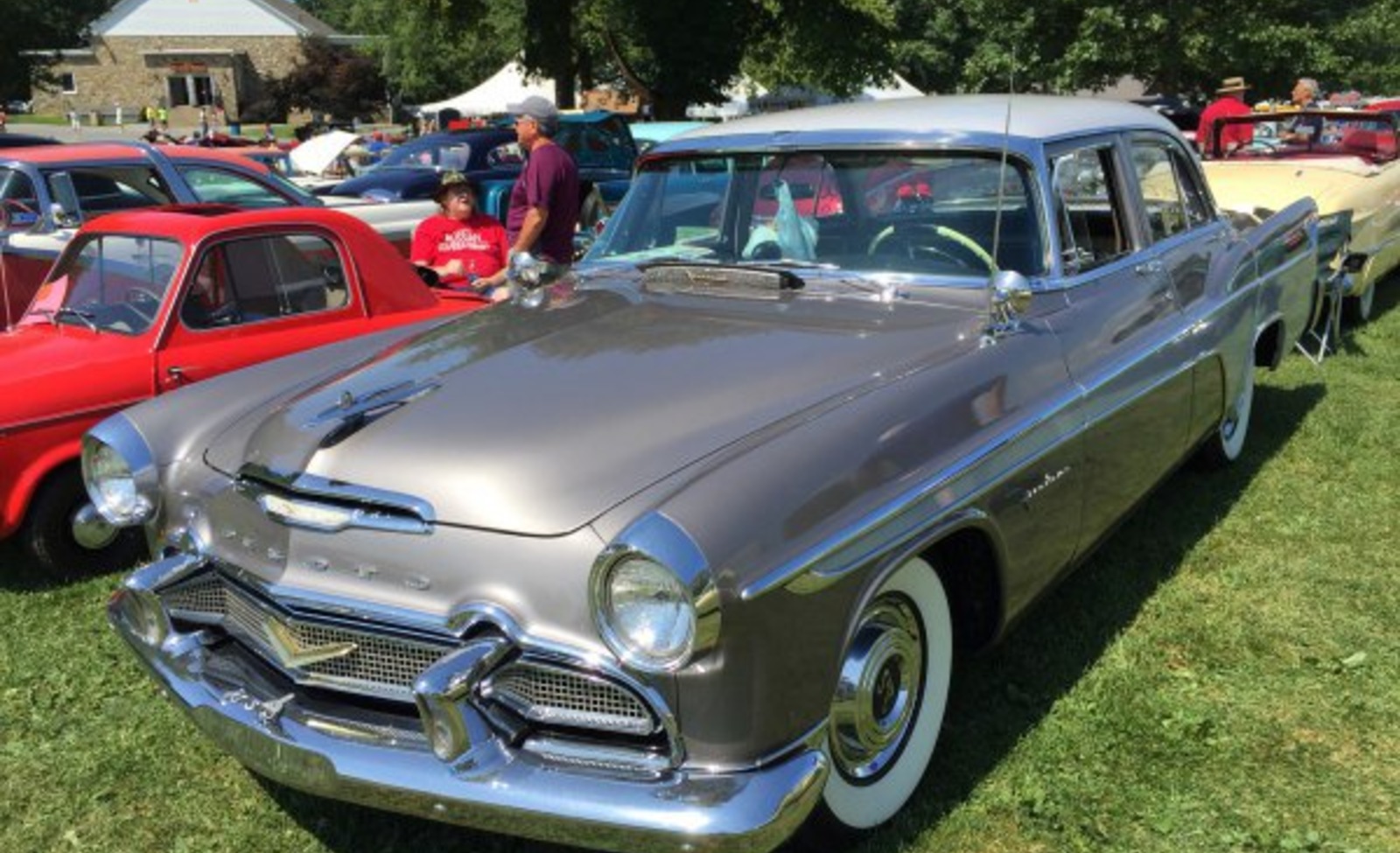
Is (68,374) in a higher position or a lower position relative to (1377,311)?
higher

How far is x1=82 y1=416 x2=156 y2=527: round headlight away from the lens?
3033 millimetres

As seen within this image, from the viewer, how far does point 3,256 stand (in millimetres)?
6324

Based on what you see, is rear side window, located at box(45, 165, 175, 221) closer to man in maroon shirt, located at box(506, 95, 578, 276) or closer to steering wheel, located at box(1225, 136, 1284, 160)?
man in maroon shirt, located at box(506, 95, 578, 276)

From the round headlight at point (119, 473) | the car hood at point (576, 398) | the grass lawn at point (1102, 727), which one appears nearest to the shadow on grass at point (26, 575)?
the grass lawn at point (1102, 727)

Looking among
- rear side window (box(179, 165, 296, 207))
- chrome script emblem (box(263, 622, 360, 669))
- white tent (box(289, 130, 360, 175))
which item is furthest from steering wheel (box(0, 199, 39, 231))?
white tent (box(289, 130, 360, 175))

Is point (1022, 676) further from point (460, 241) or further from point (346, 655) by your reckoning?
point (460, 241)

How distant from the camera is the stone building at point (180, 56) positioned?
67125 millimetres

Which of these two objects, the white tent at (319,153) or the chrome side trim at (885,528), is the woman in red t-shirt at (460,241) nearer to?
the chrome side trim at (885,528)

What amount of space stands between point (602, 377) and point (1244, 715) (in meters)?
1.95

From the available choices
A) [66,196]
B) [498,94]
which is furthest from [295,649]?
[498,94]

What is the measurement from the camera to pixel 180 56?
66812 millimetres

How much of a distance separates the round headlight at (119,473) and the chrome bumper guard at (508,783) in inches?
29.5

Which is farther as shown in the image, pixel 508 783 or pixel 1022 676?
pixel 1022 676

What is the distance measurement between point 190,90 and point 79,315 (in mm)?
70321
